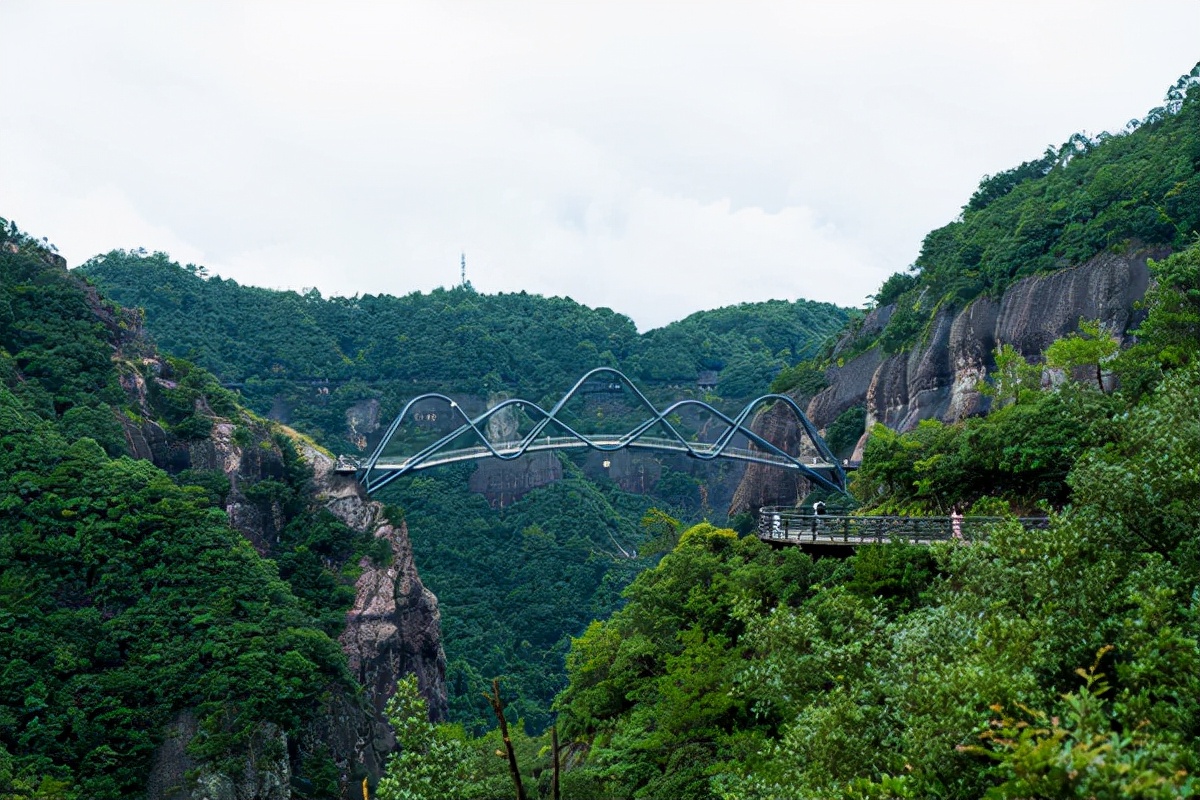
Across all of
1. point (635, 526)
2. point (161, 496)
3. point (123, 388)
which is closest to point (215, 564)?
point (161, 496)

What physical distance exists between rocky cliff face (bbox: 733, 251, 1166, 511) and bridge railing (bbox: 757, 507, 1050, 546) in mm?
16735

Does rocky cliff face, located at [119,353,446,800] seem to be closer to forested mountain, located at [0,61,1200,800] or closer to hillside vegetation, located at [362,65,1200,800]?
forested mountain, located at [0,61,1200,800]

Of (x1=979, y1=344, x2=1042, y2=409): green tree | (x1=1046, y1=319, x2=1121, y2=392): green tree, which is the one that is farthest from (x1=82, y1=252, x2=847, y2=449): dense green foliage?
(x1=1046, y1=319, x2=1121, y2=392): green tree

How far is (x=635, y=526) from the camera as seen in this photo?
85562 mm

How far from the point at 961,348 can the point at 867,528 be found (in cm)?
2174

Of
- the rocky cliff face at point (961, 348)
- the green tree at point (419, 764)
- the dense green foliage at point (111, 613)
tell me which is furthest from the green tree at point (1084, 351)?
the dense green foliage at point (111, 613)

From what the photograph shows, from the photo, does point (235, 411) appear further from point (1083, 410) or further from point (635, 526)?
point (635, 526)

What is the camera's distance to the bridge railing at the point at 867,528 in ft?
70.7

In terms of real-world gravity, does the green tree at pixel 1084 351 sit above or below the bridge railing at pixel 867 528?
above

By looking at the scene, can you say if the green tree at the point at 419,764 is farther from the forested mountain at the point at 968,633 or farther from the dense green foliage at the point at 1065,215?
→ the dense green foliage at the point at 1065,215

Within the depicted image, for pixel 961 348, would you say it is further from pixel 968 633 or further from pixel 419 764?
pixel 419 764

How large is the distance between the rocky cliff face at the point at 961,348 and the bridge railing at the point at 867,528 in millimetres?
16735

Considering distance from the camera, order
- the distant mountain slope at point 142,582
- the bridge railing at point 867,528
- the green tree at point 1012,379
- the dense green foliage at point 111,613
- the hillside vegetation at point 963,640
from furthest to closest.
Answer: the green tree at point 1012,379 < the distant mountain slope at point 142,582 < the dense green foliage at point 111,613 < the bridge railing at point 867,528 < the hillside vegetation at point 963,640

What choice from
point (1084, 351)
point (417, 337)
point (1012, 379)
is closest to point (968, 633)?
point (1084, 351)
